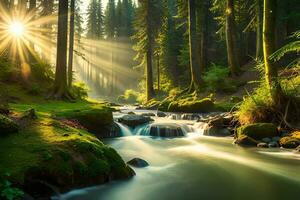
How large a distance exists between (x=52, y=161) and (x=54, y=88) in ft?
47.6

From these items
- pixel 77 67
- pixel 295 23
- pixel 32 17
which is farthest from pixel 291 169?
pixel 77 67

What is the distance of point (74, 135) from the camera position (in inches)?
349

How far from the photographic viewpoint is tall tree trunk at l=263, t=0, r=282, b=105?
1459 cm

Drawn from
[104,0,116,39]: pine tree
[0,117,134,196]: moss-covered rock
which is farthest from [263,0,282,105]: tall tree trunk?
[104,0,116,39]: pine tree

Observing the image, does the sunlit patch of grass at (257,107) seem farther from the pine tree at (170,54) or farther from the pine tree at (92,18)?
the pine tree at (92,18)

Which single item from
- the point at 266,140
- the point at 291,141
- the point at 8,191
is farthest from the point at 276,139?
the point at 8,191

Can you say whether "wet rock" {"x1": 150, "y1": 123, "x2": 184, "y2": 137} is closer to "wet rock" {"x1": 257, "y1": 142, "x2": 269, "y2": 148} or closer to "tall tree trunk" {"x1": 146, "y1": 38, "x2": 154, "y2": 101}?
"wet rock" {"x1": 257, "y1": 142, "x2": 269, "y2": 148}

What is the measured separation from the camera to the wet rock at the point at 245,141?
1399cm

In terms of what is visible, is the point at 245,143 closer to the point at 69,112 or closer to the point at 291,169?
the point at 291,169

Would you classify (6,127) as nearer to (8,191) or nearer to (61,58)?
(8,191)

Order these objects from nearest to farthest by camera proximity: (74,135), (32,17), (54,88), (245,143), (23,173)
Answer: (23,173) → (74,135) → (245,143) → (54,88) → (32,17)

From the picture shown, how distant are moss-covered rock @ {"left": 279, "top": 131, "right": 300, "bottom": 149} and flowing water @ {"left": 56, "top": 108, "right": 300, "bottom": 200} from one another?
1.36 feet

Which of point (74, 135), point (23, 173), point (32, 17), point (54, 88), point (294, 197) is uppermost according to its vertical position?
point (32, 17)

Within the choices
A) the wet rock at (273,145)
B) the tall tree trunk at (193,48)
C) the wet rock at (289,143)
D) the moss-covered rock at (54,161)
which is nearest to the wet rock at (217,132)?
the wet rock at (273,145)
